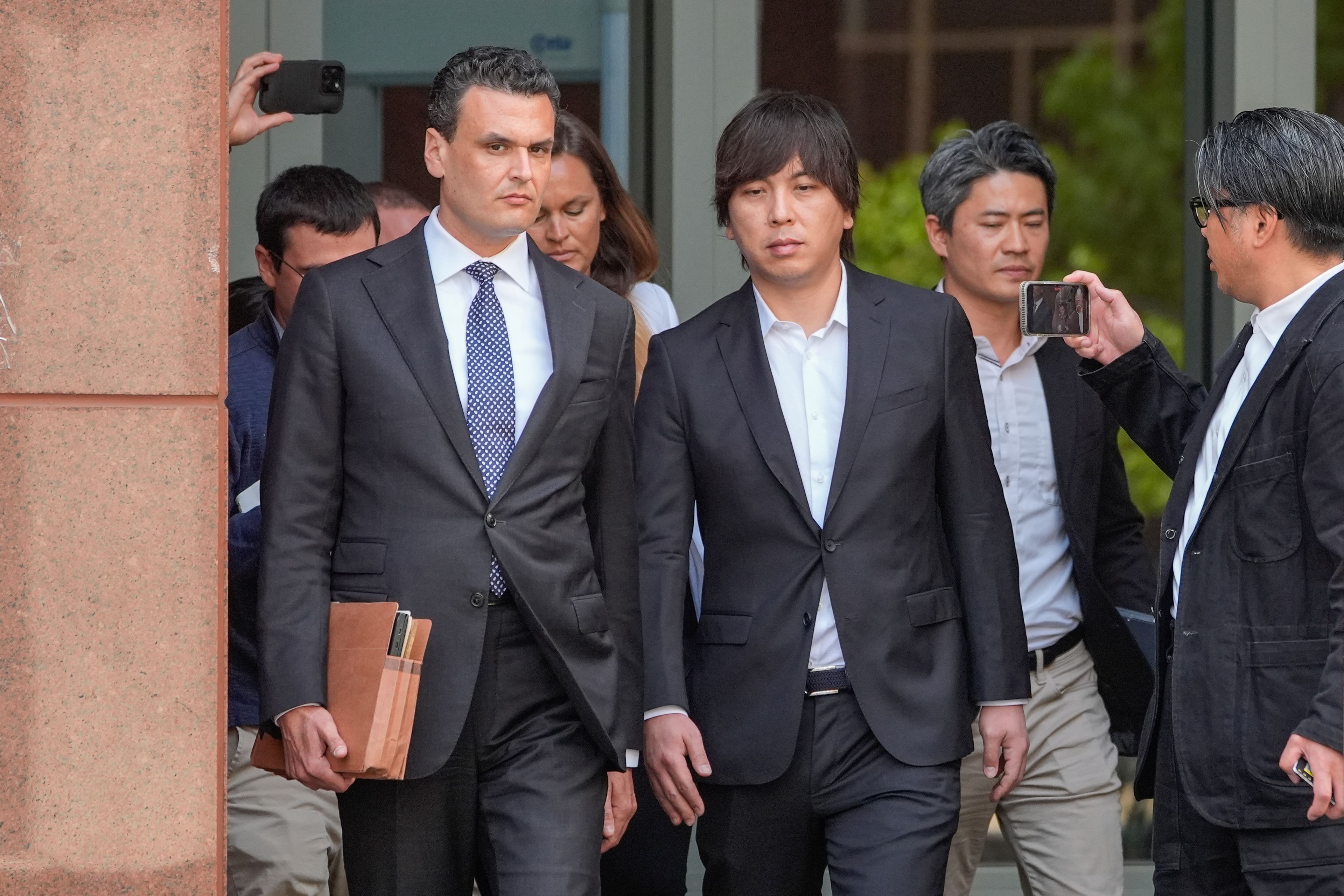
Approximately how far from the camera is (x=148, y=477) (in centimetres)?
354

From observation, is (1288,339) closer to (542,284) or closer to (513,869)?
(542,284)

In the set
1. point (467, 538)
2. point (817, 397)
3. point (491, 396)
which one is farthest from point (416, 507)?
point (817, 397)

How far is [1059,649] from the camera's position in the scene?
16.3 feet

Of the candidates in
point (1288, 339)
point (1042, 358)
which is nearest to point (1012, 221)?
point (1042, 358)

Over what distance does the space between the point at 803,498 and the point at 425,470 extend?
86cm

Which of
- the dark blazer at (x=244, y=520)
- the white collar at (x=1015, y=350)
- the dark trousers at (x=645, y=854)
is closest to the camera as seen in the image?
the dark blazer at (x=244, y=520)

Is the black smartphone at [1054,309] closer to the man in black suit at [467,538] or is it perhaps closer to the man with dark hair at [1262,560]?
the man with dark hair at [1262,560]

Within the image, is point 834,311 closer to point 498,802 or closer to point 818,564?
point 818,564

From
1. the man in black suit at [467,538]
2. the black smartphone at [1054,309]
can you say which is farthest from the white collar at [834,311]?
the man in black suit at [467,538]

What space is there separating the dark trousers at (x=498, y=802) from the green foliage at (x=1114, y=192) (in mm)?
3440

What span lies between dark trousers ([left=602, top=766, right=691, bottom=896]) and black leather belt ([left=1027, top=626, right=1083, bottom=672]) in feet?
3.35

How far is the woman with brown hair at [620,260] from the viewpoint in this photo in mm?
4738

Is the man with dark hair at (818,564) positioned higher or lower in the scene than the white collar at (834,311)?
lower

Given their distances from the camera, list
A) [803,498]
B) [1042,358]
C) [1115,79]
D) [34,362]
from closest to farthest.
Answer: [34,362]
[803,498]
[1042,358]
[1115,79]
